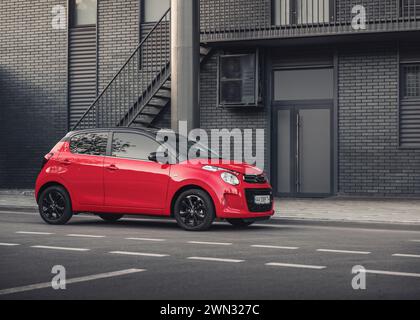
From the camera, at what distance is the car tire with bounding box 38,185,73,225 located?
47.3ft

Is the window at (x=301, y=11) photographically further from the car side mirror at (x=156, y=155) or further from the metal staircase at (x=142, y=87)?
the car side mirror at (x=156, y=155)

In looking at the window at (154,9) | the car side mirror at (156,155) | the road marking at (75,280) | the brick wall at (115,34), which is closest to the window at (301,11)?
the window at (154,9)

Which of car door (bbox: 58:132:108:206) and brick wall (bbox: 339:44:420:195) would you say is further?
brick wall (bbox: 339:44:420:195)

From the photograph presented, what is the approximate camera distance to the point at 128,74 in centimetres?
2175

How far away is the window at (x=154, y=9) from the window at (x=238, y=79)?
7.90ft

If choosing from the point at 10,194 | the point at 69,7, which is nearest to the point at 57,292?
the point at 10,194

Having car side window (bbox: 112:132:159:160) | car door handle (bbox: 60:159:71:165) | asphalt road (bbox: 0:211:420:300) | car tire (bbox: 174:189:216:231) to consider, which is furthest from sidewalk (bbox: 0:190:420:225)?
car door handle (bbox: 60:159:71:165)

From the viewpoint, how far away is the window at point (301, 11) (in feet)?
67.8

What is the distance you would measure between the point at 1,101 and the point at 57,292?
18247mm

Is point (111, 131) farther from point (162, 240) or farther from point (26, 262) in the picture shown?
point (26, 262)

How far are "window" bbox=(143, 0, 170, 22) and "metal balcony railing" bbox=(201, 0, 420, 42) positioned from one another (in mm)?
1423

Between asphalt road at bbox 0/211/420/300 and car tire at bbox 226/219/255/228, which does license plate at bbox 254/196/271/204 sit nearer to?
asphalt road at bbox 0/211/420/300

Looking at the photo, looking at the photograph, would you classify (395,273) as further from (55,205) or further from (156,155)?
(55,205)

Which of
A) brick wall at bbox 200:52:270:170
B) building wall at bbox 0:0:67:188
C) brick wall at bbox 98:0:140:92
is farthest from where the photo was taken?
building wall at bbox 0:0:67:188
